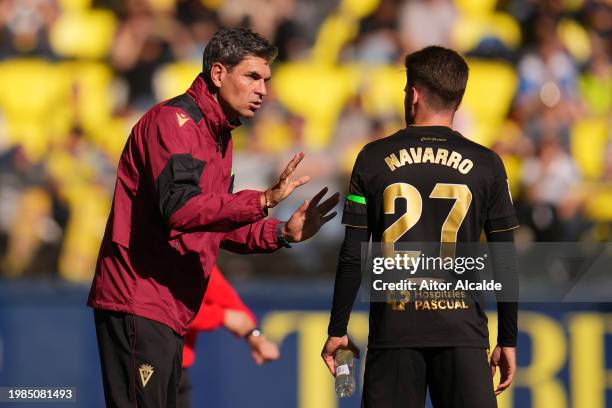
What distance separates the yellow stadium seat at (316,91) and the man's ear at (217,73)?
231 inches

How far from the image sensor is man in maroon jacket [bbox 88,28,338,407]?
427 cm

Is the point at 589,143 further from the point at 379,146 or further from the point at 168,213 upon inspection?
the point at 168,213

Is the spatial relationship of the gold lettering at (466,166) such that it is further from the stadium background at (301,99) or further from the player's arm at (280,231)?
the stadium background at (301,99)

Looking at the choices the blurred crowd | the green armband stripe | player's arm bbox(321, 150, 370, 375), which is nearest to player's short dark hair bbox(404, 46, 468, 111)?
player's arm bbox(321, 150, 370, 375)

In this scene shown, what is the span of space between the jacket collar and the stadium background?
14.9ft

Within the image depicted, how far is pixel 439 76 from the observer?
429 cm

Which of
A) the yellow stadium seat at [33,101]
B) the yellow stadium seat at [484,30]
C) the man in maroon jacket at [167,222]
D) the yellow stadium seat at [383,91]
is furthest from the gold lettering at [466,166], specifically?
the yellow stadium seat at [33,101]

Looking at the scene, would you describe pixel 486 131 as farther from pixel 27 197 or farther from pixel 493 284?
pixel 493 284

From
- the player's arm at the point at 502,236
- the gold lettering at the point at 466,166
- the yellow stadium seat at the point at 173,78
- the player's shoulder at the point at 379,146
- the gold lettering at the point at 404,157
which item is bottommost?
the player's arm at the point at 502,236

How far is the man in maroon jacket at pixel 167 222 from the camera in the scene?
14.0 ft

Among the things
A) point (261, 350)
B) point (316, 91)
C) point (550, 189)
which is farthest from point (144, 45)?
point (261, 350)

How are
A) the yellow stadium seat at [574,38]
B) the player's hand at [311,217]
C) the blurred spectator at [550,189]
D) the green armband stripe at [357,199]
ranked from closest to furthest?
the green armband stripe at [357,199] < the player's hand at [311,217] < the blurred spectator at [550,189] < the yellow stadium seat at [574,38]

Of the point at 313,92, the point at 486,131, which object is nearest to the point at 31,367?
the point at 313,92

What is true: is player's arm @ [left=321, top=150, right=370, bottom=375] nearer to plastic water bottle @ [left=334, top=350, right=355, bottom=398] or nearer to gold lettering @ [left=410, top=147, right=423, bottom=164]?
plastic water bottle @ [left=334, top=350, right=355, bottom=398]
